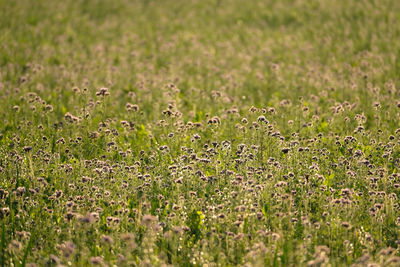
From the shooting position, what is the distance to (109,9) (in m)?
20.6

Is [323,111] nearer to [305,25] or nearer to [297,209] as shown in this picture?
[297,209]

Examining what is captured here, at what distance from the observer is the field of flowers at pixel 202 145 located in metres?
5.00

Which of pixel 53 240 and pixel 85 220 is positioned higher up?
pixel 85 220

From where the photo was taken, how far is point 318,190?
5895mm

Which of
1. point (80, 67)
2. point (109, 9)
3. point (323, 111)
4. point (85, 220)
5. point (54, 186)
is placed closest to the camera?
point (85, 220)

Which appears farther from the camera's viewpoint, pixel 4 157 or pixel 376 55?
pixel 376 55

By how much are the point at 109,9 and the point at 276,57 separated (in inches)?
399

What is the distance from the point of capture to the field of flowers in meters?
5.00

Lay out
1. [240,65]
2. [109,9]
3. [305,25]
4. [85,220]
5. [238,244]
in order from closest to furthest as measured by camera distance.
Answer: [85,220], [238,244], [240,65], [305,25], [109,9]

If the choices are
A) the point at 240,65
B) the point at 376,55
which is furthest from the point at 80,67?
the point at 376,55

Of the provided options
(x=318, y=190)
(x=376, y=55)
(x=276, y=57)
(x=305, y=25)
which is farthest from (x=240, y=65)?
(x=318, y=190)

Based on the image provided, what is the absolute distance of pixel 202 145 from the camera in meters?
8.20

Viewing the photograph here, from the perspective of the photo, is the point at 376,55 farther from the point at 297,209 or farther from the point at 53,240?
the point at 53,240

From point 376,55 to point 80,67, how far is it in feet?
28.5
